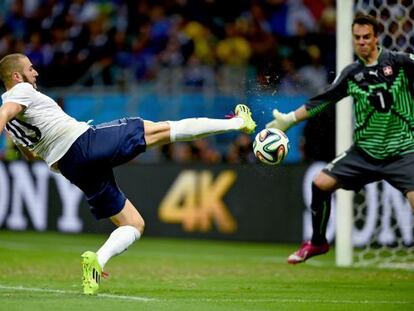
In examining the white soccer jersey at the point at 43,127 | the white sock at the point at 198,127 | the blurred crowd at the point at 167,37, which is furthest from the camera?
the blurred crowd at the point at 167,37

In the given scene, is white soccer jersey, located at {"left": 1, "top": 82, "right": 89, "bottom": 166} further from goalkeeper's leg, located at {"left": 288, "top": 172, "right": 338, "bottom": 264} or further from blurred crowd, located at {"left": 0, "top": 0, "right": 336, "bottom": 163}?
blurred crowd, located at {"left": 0, "top": 0, "right": 336, "bottom": 163}

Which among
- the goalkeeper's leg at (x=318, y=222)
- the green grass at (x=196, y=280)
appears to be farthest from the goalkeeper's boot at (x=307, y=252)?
the green grass at (x=196, y=280)

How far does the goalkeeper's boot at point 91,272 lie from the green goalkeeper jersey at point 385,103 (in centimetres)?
309

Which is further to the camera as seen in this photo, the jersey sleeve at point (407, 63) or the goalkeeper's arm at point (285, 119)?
the goalkeeper's arm at point (285, 119)

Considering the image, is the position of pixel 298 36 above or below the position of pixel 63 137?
above

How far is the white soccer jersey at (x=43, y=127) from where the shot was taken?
8.45m

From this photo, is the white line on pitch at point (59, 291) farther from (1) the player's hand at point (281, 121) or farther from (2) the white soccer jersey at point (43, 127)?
(1) the player's hand at point (281, 121)

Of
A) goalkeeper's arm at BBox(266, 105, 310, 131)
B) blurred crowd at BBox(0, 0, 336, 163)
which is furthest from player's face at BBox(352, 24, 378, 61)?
blurred crowd at BBox(0, 0, 336, 163)

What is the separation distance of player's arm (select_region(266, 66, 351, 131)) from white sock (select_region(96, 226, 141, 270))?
78.7 inches

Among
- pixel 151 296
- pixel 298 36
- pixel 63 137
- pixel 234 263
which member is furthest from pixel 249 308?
pixel 298 36

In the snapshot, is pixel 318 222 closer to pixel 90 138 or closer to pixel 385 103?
pixel 385 103

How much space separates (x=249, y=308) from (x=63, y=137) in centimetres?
218

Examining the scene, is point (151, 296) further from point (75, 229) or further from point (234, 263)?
point (75, 229)

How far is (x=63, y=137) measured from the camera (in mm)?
8578
